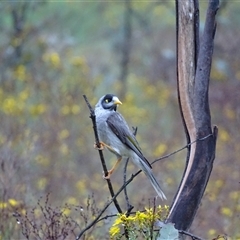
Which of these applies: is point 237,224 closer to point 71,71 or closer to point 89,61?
point 71,71

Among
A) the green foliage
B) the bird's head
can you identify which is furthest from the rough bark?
the bird's head

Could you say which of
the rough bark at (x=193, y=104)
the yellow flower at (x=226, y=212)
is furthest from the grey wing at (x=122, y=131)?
the yellow flower at (x=226, y=212)

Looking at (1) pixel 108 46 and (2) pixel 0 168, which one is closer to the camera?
(2) pixel 0 168

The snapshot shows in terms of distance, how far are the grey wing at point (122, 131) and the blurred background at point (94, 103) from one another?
2.78ft

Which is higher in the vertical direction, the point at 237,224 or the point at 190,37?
the point at 190,37

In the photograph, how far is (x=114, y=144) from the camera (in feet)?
20.9

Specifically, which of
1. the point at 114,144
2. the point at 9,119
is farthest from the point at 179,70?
the point at 9,119

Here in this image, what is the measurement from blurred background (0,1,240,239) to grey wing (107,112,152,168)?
85 centimetres

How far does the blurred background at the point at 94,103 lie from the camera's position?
8372 millimetres

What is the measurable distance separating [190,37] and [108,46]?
13890mm

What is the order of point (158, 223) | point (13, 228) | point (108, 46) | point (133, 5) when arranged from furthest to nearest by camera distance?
point (108, 46)
point (133, 5)
point (13, 228)
point (158, 223)

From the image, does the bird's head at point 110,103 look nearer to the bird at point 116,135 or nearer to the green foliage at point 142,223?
the bird at point 116,135

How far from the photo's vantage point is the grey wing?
20.5 ft

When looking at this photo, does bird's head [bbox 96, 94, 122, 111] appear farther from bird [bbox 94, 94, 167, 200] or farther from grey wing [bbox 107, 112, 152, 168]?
grey wing [bbox 107, 112, 152, 168]
